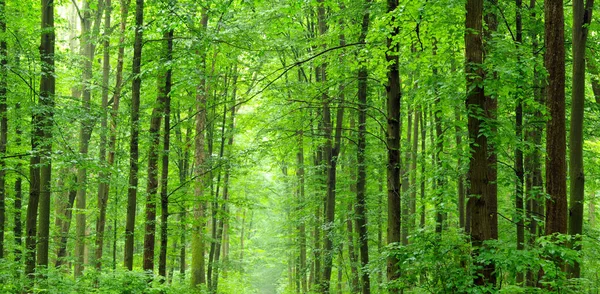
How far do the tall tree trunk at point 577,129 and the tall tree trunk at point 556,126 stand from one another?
441 millimetres

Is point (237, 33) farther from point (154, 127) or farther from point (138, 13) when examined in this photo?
point (154, 127)

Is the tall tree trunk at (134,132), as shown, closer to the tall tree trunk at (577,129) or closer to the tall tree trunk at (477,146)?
the tall tree trunk at (477,146)

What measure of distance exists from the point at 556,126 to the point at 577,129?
71 cm

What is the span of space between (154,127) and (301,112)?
13.5 feet

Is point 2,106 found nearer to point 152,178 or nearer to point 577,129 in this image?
point 152,178

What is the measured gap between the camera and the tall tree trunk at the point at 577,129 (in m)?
9.20

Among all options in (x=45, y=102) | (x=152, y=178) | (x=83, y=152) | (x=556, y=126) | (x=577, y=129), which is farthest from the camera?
(x=83, y=152)

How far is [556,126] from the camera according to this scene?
8922mm

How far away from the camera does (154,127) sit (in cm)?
1150

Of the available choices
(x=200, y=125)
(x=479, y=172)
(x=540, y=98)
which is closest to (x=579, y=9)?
(x=540, y=98)

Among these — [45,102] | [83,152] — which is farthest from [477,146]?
[83,152]

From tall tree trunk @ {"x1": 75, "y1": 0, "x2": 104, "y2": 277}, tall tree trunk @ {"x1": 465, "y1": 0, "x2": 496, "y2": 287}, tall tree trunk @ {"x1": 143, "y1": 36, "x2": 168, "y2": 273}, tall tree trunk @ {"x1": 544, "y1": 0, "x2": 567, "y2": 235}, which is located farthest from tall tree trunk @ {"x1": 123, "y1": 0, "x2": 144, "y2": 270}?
tall tree trunk @ {"x1": 544, "y1": 0, "x2": 567, "y2": 235}

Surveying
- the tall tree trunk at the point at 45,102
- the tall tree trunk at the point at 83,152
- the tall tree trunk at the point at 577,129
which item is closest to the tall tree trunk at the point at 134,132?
the tall tree trunk at the point at 83,152

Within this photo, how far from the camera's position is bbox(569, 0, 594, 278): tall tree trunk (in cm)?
920
